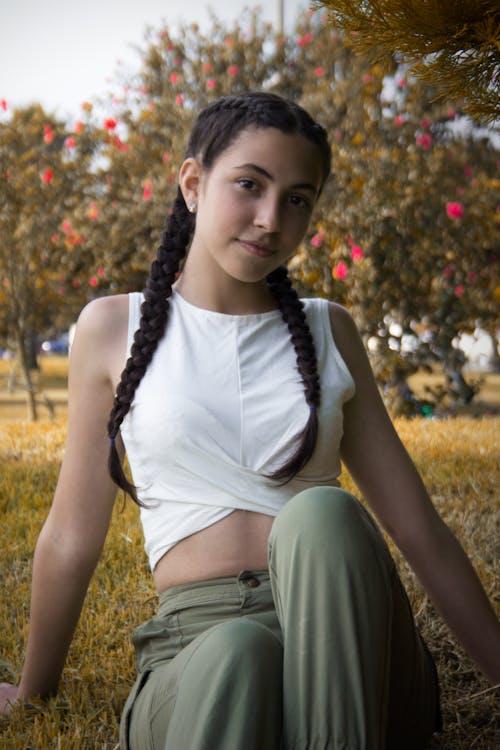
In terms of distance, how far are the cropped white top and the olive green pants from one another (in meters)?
0.26

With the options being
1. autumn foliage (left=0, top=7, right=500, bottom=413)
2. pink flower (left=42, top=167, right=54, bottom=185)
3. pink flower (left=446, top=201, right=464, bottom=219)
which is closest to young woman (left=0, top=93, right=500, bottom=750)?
autumn foliage (left=0, top=7, right=500, bottom=413)

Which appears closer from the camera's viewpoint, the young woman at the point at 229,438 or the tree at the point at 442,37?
the young woman at the point at 229,438

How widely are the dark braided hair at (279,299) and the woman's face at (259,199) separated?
0.09ft

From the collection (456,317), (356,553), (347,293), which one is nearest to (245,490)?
(356,553)

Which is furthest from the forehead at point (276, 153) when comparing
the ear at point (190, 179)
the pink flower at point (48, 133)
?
the pink flower at point (48, 133)

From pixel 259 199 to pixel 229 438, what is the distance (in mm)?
461

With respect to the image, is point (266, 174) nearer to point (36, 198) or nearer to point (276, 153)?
point (276, 153)

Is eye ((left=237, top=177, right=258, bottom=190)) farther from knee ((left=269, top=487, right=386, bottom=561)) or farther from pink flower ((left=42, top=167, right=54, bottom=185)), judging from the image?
pink flower ((left=42, top=167, right=54, bottom=185))

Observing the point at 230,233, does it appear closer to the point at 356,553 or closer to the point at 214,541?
the point at 214,541

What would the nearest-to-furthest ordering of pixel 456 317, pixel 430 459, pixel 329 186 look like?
pixel 430 459 < pixel 329 186 < pixel 456 317

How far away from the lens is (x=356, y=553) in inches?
50.7

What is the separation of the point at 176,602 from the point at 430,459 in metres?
2.25

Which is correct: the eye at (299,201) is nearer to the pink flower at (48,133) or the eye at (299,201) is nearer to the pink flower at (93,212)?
the pink flower at (93,212)

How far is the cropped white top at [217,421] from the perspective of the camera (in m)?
1.62
